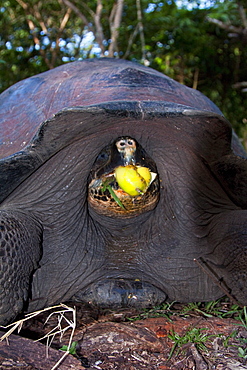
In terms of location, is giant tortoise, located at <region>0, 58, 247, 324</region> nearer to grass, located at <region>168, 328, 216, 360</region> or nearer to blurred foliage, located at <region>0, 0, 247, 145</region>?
grass, located at <region>168, 328, 216, 360</region>

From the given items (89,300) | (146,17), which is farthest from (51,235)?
(146,17)

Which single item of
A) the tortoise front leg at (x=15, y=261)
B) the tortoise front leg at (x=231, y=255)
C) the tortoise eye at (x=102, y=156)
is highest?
the tortoise eye at (x=102, y=156)

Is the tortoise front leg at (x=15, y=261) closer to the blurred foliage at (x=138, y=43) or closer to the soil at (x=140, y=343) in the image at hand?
the soil at (x=140, y=343)

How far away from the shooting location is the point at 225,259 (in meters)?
2.34

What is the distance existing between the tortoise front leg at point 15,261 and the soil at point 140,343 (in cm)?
16

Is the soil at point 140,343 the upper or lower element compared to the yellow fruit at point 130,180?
lower

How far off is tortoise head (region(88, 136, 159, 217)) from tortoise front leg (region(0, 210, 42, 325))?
1.45 feet

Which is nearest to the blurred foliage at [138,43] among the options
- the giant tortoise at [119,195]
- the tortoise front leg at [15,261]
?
the giant tortoise at [119,195]

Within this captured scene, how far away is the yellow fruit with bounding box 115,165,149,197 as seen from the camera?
200 cm

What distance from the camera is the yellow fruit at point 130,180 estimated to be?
200 centimetres

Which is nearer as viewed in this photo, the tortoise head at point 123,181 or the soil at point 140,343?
the soil at point 140,343

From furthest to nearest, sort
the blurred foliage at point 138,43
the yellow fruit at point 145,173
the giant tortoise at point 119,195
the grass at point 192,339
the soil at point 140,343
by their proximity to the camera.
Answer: the blurred foliage at point 138,43, the yellow fruit at point 145,173, the giant tortoise at point 119,195, the grass at point 192,339, the soil at point 140,343

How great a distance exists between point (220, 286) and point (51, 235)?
3.33ft

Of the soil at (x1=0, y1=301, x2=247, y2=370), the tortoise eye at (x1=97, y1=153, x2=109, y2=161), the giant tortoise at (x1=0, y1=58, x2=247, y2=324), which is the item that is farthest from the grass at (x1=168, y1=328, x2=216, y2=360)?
the tortoise eye at (x1=97, y1=153, x2=109, y2=161)
